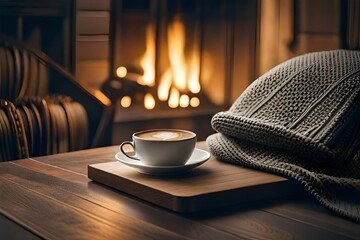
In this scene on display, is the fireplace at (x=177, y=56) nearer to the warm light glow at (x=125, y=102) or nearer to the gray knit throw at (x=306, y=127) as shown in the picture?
the warm light glow at (x=125, y=102)

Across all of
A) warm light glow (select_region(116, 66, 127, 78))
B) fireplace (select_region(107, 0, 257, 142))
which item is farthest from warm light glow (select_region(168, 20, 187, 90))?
warm light glow (select_region(116, 66, 127, 78))

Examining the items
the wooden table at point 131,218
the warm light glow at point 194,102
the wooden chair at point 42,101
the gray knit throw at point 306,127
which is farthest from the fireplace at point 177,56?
the wooden table at point 131,218

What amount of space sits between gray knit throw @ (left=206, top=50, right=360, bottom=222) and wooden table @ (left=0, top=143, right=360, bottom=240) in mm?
79

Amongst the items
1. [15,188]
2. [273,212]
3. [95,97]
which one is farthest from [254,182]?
[95,97]

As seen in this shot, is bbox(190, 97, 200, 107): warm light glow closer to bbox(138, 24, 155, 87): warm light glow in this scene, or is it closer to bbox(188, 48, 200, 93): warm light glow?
bbox(188, 48, 200, 93): warm light glow

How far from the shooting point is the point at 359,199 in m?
1.12

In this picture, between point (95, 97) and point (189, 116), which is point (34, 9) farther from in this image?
point (189, 116)

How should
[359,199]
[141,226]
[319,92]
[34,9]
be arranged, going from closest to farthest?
[141,226]
[359,199]
[319,92]
[34,9]

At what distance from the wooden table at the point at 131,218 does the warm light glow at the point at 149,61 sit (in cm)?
173

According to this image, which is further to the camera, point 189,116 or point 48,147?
point 189,116

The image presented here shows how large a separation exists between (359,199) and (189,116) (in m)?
2.04

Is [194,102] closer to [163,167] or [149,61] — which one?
[149,61]

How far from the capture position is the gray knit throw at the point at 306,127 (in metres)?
1.17

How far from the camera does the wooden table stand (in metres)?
0.93
